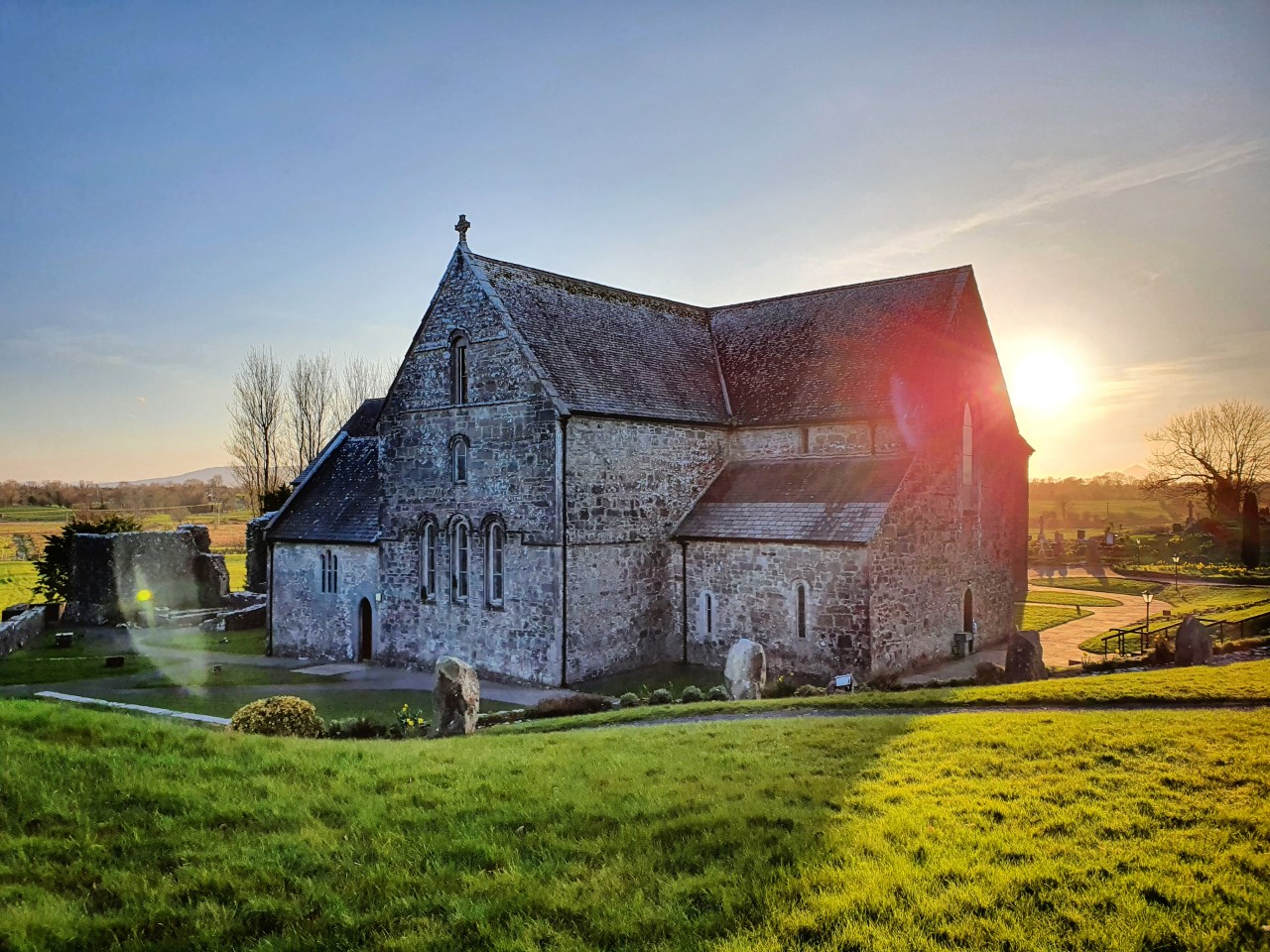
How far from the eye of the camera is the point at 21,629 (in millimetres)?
31531

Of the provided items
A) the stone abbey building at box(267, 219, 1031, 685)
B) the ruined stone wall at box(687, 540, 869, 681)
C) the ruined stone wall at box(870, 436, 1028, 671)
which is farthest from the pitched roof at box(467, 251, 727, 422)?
the ruined stone wall at box(870, 436, 1028, 671)

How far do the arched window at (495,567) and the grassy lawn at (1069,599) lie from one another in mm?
25143

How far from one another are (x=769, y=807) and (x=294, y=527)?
25373 mm

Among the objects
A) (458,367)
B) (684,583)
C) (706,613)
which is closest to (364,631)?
(458,367)

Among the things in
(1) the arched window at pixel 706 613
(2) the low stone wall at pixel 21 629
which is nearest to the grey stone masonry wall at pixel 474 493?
(1) the arched window at pixel 706 613

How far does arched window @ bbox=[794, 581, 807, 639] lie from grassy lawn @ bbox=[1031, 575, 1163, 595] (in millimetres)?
25747

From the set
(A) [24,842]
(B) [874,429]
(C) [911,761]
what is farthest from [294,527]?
(C) [911,761]

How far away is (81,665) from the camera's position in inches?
1086

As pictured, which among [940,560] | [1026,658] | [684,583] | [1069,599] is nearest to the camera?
[1026,658]

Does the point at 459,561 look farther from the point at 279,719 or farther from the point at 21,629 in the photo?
the point at 21,629

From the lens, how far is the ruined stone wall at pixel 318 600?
2811cm

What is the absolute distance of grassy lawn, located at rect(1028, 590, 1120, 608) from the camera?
1409 inches

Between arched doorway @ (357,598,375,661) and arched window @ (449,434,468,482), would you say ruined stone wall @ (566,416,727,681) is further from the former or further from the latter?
arched doorway @ (357,598,375,661)

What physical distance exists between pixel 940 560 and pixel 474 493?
1421cm
